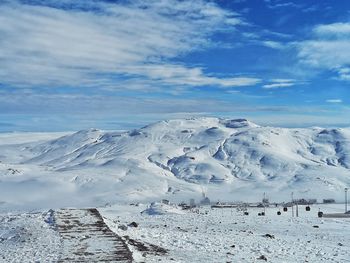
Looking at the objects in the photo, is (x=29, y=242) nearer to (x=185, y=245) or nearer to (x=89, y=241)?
(x=89, y=241)

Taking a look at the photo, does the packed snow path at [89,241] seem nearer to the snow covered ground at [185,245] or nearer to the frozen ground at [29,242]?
the snow covered ground at [185,245]

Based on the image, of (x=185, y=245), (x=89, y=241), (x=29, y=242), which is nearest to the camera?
(x=89, y=241)

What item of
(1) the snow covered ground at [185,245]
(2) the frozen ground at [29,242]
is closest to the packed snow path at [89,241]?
(1) the snow covered ground at [185,245]

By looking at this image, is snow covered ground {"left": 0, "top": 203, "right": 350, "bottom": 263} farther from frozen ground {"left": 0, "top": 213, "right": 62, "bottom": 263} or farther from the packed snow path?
the packed snow path

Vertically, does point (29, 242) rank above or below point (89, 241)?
below

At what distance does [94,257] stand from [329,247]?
46.0ft

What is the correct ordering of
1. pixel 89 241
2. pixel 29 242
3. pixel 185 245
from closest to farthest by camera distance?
pixel 89 241
pixel 29 242
pixel 185 245

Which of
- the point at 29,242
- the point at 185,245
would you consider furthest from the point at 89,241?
the point at 185,245

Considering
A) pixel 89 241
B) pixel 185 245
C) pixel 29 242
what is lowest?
pixel 185 245

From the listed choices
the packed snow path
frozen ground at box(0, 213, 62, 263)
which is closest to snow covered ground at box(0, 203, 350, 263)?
frozen ground at box(0, 213, 62, 263)

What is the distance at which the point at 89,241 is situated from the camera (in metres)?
24.3

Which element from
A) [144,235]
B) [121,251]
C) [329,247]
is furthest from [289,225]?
[121,251]

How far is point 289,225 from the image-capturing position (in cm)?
4191

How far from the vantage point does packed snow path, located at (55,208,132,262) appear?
2058cm
